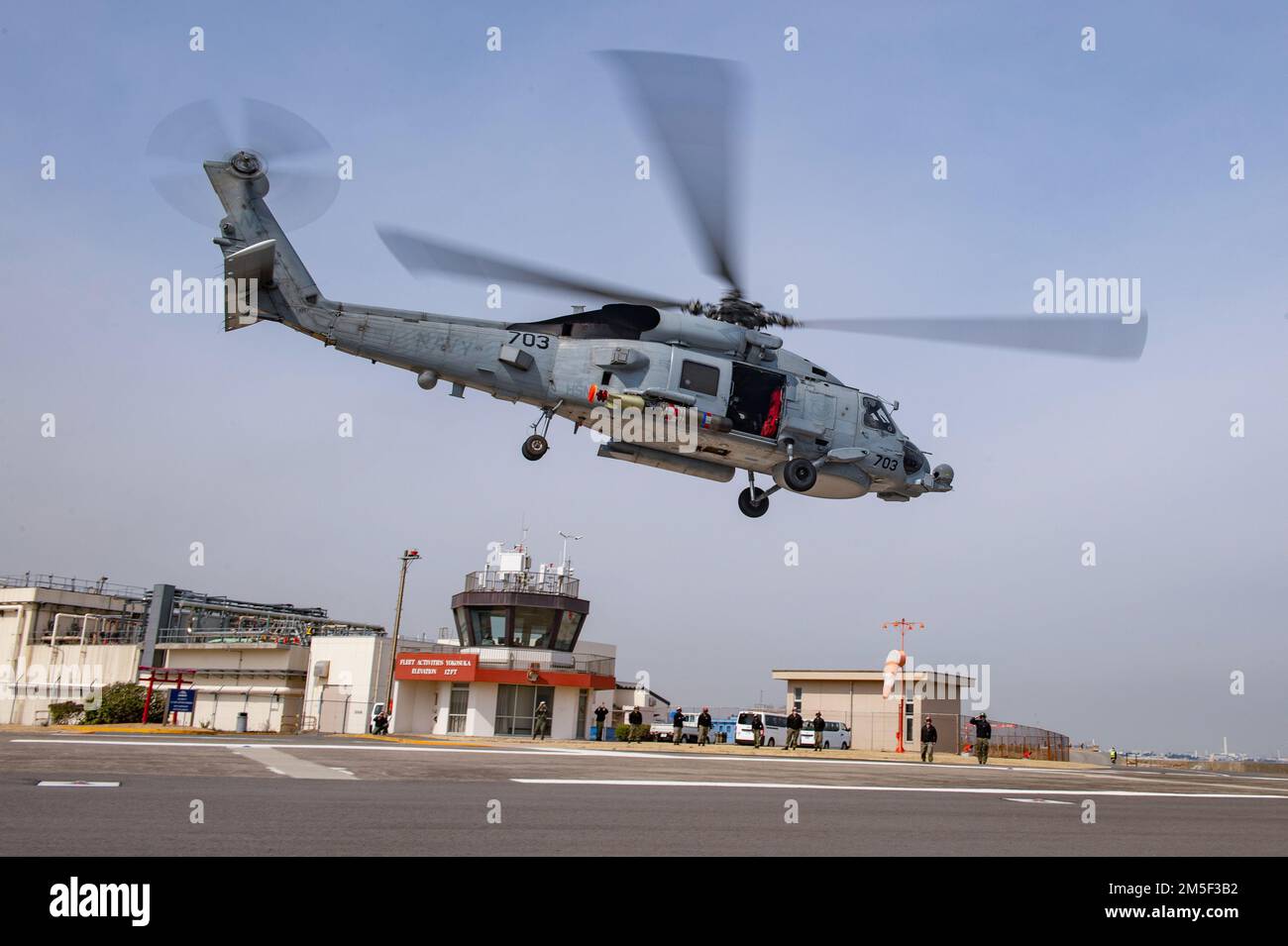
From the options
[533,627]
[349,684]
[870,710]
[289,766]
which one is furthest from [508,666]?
[289,766]

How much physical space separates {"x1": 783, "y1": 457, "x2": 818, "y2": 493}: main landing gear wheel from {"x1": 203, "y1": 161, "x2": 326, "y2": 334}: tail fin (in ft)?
36.5

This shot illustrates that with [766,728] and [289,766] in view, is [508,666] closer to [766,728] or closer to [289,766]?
[766,728]

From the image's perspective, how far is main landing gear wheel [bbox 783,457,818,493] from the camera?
2397cm

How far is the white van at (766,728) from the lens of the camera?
54.0m

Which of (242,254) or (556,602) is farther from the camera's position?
(556,602)

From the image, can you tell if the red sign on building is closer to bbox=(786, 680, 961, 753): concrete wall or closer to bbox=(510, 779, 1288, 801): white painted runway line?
bbox=(786, 680, 961, 753): concrete wall

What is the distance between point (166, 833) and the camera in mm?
7508

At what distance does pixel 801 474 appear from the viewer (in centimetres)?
2397

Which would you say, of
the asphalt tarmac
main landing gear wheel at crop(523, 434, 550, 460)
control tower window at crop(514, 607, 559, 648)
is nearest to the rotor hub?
main landing gear wheel at crop(523, 434, 550, 460)

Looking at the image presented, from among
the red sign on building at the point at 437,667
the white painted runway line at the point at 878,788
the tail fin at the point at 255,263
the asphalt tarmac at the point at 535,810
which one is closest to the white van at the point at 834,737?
the red sign on building at the point at 437,667
